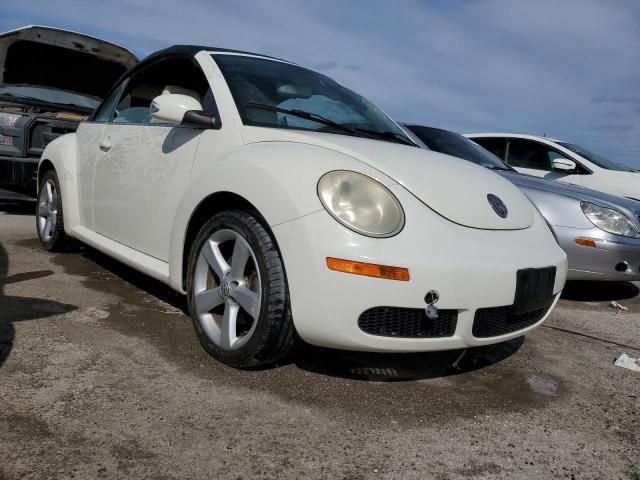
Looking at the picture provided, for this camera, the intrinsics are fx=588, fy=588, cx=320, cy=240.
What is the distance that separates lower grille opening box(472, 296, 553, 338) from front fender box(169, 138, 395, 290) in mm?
666

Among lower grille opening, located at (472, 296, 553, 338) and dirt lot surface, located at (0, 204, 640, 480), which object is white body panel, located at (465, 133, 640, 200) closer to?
dirt lot surface, located at (0, 204, 640, 480)

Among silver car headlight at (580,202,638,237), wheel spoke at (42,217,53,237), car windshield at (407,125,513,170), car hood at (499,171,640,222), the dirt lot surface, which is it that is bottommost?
the dirt lot surface

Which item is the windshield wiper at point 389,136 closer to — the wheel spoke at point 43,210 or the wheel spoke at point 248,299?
the wheel spoke at point 248,299

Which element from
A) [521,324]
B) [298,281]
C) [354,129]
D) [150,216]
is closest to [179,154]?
[150,216]

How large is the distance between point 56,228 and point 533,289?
3409mm

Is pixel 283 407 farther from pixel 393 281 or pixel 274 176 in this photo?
pixel 274 176

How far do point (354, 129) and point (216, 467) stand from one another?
1918 mm

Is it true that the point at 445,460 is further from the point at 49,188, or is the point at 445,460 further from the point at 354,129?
the point at 49,188

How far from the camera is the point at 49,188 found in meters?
4.55

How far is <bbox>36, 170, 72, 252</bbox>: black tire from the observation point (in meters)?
4.30

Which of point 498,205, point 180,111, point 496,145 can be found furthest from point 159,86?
point 496,145

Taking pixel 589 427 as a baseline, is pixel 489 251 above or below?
above

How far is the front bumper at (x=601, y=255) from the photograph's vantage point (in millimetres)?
4406

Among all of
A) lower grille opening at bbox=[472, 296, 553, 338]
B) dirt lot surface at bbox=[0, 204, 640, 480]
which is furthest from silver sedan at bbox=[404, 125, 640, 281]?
lower grille opening at bbox=[472, 296, 553, 338]
